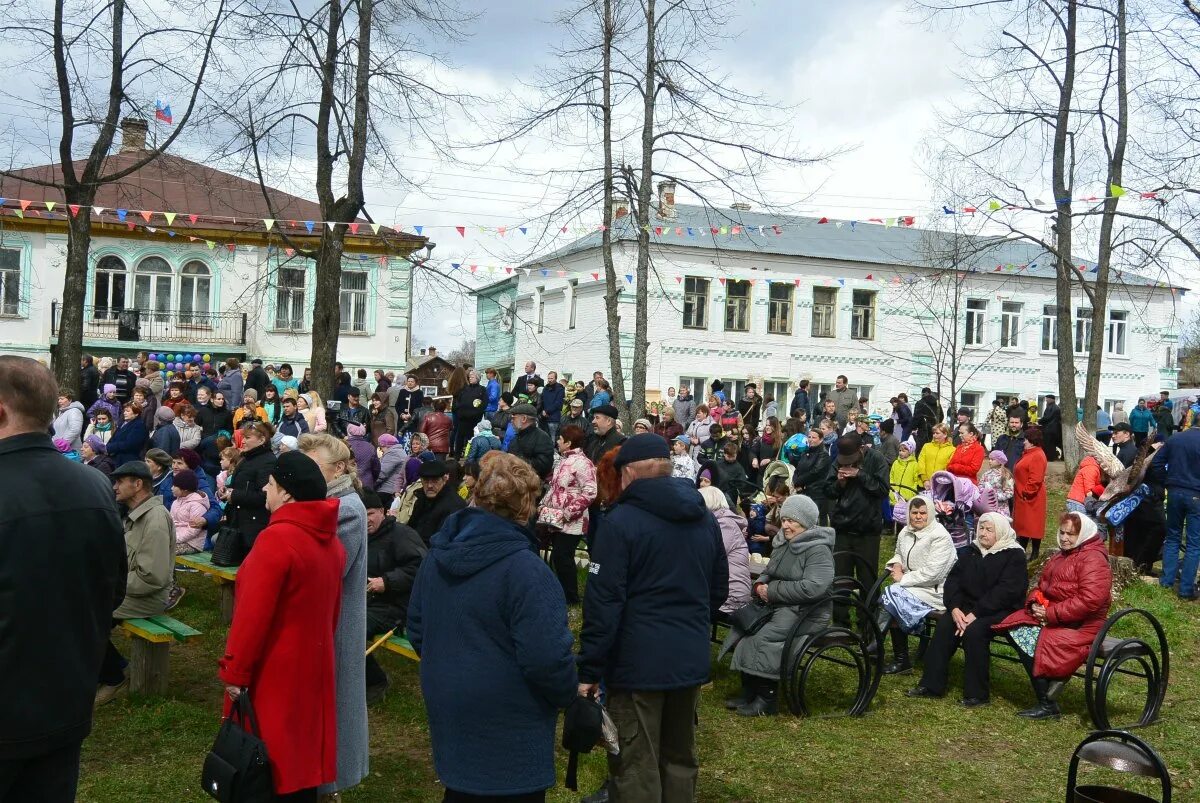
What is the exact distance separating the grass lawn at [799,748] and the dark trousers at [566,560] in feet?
6.43

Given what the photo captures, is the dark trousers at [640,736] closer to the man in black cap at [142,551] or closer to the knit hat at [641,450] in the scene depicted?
the knit hat at [641,450]

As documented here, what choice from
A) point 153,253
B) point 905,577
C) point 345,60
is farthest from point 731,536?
point 153,253

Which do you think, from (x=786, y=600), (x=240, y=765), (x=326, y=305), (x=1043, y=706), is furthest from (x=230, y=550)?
(x=1043, y=706)

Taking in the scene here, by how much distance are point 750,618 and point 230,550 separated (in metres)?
4.00

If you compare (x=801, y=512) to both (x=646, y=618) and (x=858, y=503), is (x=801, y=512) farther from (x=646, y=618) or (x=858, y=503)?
(x=646, y=618)

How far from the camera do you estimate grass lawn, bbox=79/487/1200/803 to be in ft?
19.0

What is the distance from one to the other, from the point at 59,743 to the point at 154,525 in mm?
3717

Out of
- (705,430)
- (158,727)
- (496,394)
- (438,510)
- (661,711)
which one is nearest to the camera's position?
(661,711)

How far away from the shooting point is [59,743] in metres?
3.14

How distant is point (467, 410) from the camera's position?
1750 centimetres

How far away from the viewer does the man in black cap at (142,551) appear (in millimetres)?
6676

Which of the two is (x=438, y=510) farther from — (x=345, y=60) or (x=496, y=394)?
(x=496, y=394)

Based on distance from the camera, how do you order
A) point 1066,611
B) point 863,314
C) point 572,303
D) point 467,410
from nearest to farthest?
point 1066,611 < point 467,410 < point 863,314 < point 572,303

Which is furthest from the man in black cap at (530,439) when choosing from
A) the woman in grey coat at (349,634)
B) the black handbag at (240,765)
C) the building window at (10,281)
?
the building window at (10,281)
